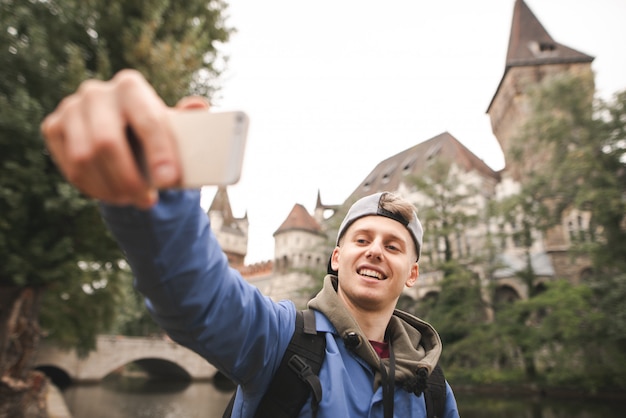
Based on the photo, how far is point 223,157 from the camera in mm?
525

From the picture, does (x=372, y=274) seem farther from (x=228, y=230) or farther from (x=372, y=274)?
(x=228, y=230)

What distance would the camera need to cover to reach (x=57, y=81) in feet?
18.0

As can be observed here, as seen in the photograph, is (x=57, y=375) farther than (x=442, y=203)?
Yes

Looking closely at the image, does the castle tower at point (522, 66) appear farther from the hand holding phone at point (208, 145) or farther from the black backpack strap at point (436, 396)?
the hand holding phone at point (208, 145)

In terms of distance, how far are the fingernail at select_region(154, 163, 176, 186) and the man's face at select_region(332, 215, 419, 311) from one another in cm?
101

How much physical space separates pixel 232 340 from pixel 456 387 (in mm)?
17009

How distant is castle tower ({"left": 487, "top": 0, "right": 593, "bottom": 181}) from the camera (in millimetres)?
24219

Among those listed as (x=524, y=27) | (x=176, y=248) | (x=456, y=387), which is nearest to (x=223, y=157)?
(x=176, y=248)

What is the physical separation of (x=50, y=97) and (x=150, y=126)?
611 centimetres

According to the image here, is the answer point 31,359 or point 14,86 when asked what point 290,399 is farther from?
point 31,359

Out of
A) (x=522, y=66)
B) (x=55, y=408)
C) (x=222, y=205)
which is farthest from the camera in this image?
(x=222, y=205)

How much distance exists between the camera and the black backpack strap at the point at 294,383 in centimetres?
113

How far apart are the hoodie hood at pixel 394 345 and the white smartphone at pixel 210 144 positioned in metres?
0.88

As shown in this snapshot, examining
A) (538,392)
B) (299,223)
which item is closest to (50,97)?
(538,392)
